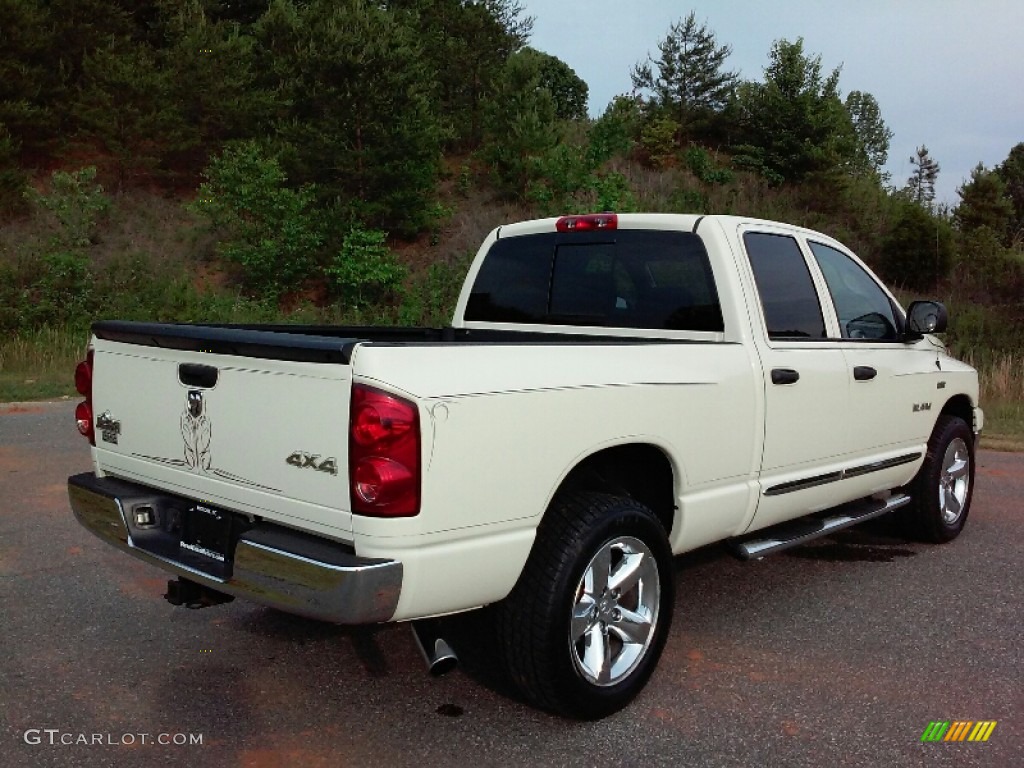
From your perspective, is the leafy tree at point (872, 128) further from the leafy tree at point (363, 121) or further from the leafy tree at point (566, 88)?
the leafy tree at point (363, 121)

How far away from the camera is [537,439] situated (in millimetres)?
3012

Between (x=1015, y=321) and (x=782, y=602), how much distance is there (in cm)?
2816

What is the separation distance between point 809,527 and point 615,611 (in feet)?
5.24

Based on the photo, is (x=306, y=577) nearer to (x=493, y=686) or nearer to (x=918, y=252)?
(x=493, y=686)

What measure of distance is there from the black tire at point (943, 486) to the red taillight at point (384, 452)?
4.02 m

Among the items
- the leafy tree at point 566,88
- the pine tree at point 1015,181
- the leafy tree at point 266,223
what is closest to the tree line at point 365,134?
the leafy tree at point 266,223

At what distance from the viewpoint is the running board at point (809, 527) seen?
13.5 ft

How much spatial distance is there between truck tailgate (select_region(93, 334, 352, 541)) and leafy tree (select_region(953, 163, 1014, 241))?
41582 mm

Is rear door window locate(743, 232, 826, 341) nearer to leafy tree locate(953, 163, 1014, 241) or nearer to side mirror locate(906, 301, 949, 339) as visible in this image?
side mirror locate(906, 301, 949, 339)

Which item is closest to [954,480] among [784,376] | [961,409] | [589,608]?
[961,409]

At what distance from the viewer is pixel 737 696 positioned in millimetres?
3516

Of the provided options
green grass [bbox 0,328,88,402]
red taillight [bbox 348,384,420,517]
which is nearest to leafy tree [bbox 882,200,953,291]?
green grass [bbox 0,328,88,402]

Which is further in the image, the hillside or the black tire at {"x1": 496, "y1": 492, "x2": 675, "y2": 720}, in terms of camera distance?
the hillside

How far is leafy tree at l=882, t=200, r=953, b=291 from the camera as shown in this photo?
108ft
